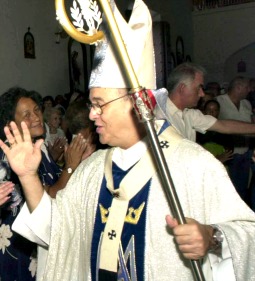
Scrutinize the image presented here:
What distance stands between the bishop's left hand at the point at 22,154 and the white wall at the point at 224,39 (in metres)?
14.8

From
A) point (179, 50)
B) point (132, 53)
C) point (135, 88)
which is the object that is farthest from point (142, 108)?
point (179, 50)

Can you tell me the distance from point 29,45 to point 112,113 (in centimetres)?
701

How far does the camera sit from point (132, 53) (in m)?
1.89

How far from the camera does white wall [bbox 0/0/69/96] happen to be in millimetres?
7980

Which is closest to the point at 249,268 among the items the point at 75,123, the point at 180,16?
the point at 75,123

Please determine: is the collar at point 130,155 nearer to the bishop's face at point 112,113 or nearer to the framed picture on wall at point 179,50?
the bishop's face at point 112,113

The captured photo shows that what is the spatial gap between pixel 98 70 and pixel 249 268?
1012 mm

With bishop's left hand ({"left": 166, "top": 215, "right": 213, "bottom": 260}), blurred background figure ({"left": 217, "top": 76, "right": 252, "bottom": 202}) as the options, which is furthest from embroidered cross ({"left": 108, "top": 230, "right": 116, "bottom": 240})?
blurred background figure ({"left": 217, "top": 76, "right": 252, "bottom": 202})

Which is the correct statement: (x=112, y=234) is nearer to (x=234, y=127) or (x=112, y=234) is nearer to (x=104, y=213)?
(x=104, y=213)

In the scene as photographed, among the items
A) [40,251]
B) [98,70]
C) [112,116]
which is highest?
[98,70]

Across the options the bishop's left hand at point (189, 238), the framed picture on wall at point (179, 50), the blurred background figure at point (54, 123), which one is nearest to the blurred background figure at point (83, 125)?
the bishop's left hand at point (189, 238)

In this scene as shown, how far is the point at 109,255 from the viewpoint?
6.73 ft

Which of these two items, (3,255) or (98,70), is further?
(3,255)

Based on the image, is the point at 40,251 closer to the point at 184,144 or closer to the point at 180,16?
the point at 184,144
